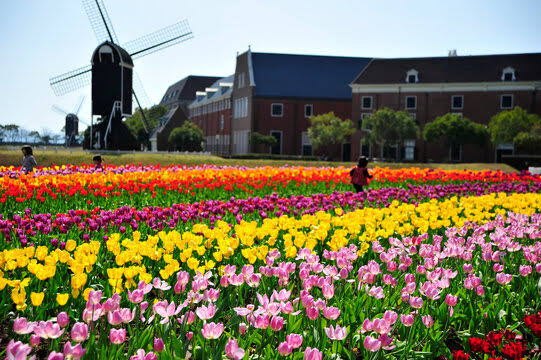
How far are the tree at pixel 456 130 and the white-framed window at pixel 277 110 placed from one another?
16584 mm

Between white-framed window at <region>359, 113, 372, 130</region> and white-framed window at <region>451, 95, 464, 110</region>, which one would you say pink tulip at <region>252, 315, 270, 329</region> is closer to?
white-framed window at <region>359, 113, 372, 130</region>

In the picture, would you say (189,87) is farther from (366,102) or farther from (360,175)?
(360,175)

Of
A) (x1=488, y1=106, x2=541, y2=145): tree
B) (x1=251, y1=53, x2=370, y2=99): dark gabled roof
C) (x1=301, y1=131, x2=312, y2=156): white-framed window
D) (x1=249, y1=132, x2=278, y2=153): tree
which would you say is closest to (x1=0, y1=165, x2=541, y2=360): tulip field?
(x1=488, y1=106, x2=541, y2=145): tree

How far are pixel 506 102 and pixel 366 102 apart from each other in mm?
13937

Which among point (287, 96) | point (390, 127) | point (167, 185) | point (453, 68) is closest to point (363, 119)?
point (390, 127)

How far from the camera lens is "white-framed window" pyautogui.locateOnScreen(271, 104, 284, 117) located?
61656 millimetres

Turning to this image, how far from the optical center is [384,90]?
58188mm

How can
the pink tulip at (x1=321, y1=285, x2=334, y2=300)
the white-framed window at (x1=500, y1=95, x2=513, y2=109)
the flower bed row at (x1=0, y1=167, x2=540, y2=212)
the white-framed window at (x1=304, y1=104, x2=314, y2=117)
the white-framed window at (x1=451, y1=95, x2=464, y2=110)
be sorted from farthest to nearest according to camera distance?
1. the white-framed window at (x1=304, y1=104, x2=314, y2=117)
2. the white-framed window at (x1=451, y1=95, x2=464, y2=110)
3. the white-framed window at (x1=500, y1=95, x2=513, y2=109)
4. the flower bed row at (x1=0, y1=167, x2=540, y2=212)
5. the pink tulip at (x1=321, y1=285, x2=334, y2=300)

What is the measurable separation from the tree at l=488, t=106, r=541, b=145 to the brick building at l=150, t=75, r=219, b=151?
4215 centimetres

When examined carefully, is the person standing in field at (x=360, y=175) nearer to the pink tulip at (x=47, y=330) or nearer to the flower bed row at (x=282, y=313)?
the flower bed row at (x=282, y=313)

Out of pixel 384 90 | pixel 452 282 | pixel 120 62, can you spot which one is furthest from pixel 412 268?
pixel 384 90

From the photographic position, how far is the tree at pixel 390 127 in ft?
168

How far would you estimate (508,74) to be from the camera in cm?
5500

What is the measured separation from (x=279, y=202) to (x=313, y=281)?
5.62 m
